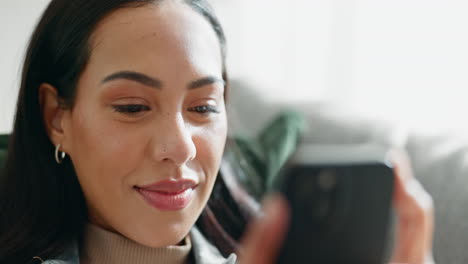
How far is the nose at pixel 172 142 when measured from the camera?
0.60 m

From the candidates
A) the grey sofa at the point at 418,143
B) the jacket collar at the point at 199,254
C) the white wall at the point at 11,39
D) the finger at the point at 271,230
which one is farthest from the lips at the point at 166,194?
the white wall at the point at 11,39

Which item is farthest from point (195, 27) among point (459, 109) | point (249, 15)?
point (249, 15)

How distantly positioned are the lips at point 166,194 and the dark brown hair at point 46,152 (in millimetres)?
138

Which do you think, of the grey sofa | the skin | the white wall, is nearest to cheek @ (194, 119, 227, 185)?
the skin

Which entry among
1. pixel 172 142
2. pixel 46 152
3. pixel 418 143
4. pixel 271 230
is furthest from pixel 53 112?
pixel 418 143

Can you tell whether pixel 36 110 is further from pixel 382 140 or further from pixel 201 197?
pixel 382 140

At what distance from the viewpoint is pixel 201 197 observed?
26.3 inches

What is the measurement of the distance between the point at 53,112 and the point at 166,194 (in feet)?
0.60

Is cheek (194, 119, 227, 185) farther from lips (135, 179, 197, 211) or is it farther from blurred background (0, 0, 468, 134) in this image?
blurred background (0, 0, 468, 134)

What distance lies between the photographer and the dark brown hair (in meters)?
0.64

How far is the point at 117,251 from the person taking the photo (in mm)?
675

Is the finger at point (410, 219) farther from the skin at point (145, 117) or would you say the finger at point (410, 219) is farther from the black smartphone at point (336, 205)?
the skin at point (145, 117)

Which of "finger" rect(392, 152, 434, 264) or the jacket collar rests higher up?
"finger" rect(392, 152, 434, 264)

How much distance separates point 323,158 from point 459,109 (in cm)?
93
